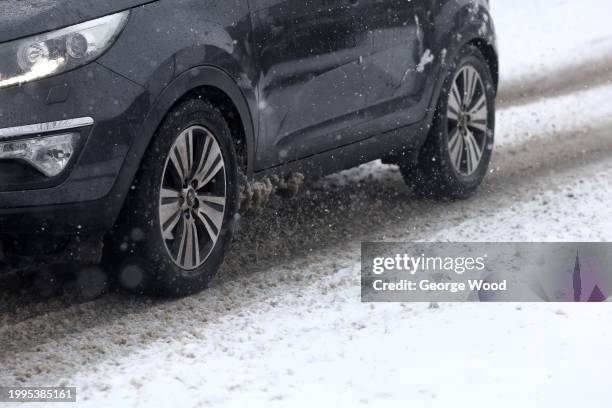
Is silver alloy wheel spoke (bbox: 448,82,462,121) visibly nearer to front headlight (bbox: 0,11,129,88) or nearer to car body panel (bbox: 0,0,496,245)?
car body panel (bbox: 0,0,496,245)

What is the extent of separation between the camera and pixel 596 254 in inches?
246

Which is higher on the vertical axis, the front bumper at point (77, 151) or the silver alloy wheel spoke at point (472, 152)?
the silver alloy wheel spoke at point (472, 152)

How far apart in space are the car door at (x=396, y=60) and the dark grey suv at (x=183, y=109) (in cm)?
1

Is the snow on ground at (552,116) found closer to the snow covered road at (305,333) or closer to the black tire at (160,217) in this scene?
the snow covered road at (305,333)

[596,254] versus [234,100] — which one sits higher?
[234,100]

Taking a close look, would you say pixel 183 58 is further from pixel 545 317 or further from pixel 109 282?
pixel 545 317

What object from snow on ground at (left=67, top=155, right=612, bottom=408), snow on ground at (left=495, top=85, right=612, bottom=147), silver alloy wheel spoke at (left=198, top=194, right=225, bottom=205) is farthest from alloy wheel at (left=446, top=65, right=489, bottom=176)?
silver alloy wheel spoke at (left=198, top=194, right=225, bottom=205)

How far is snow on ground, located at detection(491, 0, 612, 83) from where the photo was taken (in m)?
13.5

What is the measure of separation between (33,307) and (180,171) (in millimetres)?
863

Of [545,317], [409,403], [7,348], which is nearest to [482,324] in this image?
[545,317]

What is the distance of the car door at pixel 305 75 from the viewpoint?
5.82 metres

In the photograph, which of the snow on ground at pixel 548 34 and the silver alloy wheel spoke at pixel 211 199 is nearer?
the silver alloy wheel spoke at pixel 211 199

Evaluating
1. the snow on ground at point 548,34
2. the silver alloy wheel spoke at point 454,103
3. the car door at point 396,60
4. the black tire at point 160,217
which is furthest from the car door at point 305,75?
Result: the snow on ground at point 548,34

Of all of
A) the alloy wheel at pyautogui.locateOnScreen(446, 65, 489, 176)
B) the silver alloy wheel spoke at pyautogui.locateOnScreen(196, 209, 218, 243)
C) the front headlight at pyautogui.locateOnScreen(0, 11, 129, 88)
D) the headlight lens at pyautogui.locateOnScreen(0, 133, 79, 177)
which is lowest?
the silver alloy wheel spoke at pyautogui.locateOnScreen(196, 209, 218, 243)
